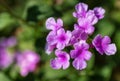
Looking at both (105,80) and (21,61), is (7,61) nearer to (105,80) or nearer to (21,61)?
(21,61)

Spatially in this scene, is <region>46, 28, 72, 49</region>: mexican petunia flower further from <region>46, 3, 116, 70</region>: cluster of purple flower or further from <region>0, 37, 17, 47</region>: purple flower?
<region>0, 37, 17, 47</region>: purple flower

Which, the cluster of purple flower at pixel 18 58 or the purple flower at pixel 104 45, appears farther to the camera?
the cluster of purple flower at pixel 18 58

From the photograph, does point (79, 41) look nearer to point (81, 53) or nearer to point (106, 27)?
point (81, 53)

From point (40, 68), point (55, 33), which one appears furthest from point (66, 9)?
point (55, 33)

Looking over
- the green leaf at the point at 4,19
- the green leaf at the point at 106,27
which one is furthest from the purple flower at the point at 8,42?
the green leaf at the point at 106,27

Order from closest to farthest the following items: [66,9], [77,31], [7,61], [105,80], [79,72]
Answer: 1. [77,31]
2. [79,72]
3. [105,80]
4. [66,9]
5. [7,61]

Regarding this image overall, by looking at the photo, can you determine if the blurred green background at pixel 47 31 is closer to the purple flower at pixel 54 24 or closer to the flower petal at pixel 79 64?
the purple flower at pixel 54 24

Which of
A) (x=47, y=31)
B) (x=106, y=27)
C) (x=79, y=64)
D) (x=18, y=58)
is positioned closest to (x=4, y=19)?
(x=47, y=31)
